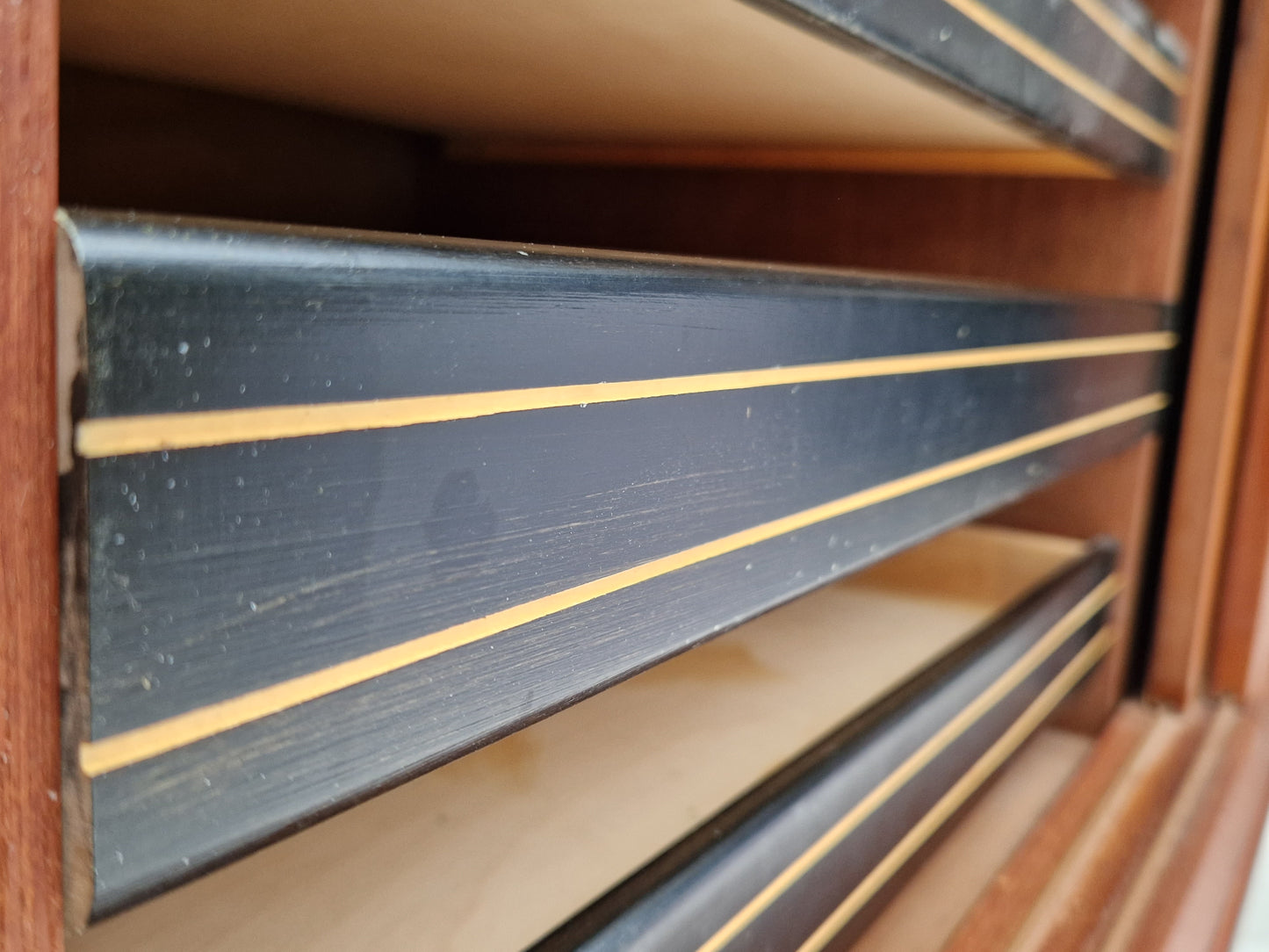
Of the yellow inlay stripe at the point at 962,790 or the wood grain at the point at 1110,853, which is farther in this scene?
the wood grain at the point at 1110,853

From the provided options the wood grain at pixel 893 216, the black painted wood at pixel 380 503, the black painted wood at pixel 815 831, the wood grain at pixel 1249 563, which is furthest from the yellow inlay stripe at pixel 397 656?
the wood grain at pixel 1249 563

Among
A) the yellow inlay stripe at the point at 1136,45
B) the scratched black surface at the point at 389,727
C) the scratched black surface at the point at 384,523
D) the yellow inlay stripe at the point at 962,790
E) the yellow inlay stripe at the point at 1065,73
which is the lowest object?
the yellow inlay stripe at the point at 962,790

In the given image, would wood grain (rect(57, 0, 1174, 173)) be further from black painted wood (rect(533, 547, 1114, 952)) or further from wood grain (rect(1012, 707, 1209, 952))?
wood grain (rect(1012, 707, 1209, 952))

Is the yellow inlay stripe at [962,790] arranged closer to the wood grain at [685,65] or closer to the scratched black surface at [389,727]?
the scratched black surface at [389,727]

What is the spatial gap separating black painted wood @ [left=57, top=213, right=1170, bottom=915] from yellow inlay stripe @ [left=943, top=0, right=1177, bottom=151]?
0.17 metres

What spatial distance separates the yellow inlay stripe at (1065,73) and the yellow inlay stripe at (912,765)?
1.16 ft

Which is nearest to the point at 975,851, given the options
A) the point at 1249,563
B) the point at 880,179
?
the point at 1249,563

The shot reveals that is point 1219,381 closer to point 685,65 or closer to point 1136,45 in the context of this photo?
point 1136,45

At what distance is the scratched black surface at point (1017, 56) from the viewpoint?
0.40m

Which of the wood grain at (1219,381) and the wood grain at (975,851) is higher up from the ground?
the wood grain at (1219,381)

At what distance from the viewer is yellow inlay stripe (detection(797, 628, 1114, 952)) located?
49cm

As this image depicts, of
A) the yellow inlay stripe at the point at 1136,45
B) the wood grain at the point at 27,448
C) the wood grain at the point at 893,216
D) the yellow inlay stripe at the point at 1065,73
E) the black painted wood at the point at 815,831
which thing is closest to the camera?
the wood grain at the point at 27,448

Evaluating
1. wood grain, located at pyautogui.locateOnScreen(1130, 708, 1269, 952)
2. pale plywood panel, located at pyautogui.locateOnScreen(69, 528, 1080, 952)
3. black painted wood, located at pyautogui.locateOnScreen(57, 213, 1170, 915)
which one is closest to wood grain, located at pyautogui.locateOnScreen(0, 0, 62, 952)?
black painted wood, located at pyautogui.locateOnScreen(57, 213, 1170, 915)

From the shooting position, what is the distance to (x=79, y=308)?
0.61ft
